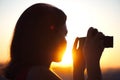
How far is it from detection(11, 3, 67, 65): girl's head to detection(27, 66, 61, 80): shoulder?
163 mm

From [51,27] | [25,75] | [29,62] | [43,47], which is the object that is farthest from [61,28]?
[25,75]

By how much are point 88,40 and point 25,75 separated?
0.89m

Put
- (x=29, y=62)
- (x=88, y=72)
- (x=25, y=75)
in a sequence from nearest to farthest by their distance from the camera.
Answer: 1. (x=25, y=75)
2. (x=29, y=62)
3. (x=88, y=72)

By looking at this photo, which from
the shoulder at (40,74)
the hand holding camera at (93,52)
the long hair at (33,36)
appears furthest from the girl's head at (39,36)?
the hand holding camera at (93,52)

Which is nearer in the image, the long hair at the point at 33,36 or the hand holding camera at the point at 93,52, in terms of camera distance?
the long hair at the point at 33,36

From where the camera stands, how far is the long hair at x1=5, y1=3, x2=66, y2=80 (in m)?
2.53

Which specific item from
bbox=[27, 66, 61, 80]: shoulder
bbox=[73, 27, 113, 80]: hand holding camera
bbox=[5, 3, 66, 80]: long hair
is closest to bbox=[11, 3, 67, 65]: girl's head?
bbox=[5, 3, 66, 80]: long hair

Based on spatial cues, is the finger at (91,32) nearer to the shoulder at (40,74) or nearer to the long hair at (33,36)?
the long hair at (33,36)

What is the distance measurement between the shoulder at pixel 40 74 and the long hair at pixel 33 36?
0.15 metres

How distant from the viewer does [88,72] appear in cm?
288

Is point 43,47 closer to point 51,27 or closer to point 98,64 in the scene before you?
point 51,27

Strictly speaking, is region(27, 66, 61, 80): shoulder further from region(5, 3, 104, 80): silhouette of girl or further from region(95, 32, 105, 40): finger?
region(95, 32, 105, 40): finger

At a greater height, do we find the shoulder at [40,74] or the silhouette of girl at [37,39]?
the silhouette of girl at [37,39]

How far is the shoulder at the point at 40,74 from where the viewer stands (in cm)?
229
